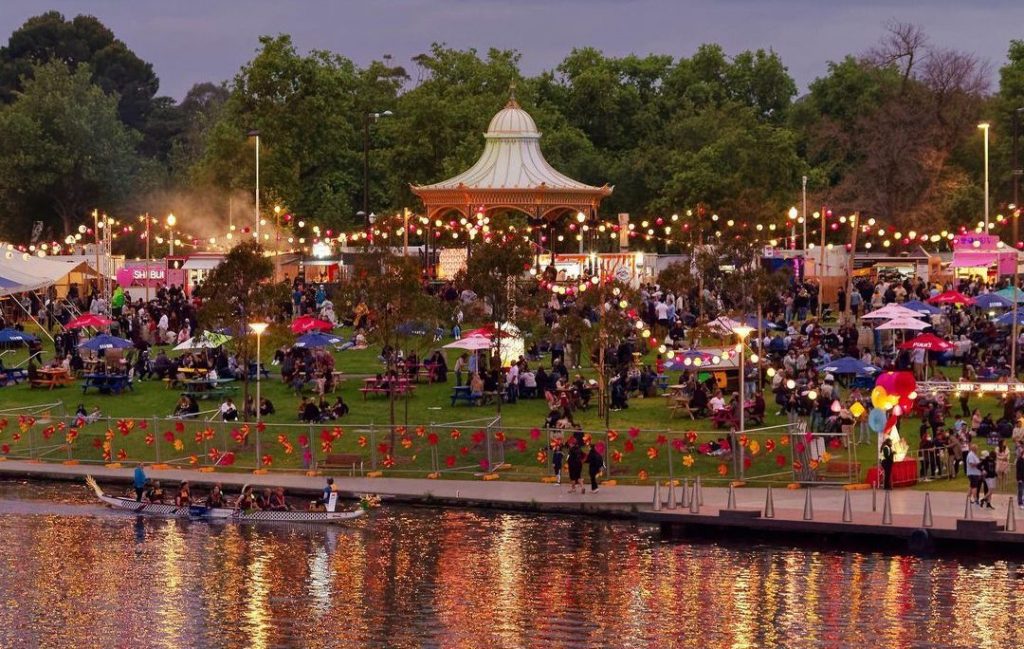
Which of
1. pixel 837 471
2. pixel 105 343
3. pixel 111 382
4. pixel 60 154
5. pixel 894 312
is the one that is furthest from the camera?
pixel 60 154

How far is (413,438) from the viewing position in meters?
53.2

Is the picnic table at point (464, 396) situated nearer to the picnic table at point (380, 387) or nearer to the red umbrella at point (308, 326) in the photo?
the picnic table at point (380, 387)

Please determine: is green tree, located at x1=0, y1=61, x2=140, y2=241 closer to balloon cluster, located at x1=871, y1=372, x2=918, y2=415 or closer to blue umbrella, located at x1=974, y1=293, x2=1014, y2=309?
blue umbrella, located at x1=974, y1=293, x2=1014, y2=309

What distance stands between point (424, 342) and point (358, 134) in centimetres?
6249

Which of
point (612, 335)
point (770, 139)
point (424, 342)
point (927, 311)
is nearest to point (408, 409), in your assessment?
point (424, 342)

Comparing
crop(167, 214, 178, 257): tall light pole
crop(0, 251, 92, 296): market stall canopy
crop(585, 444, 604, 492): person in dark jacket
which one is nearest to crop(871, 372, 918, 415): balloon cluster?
crop(585, 444, 604, 492): person in dark jacket

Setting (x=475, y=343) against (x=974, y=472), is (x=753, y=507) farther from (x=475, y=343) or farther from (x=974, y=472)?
(x=475, y=343)

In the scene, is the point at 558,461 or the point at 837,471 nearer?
the point at 837,471

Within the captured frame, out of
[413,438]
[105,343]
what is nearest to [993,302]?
[413,438]

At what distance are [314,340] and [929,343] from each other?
1901 centimetres

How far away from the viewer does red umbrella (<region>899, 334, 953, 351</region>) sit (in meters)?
57.0

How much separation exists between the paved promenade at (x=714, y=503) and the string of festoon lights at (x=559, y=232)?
13946 millimetres

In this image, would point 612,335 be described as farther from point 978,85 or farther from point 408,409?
point 978,85

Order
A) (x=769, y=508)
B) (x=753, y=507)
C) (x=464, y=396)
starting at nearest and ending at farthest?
1. (x=769, y=508)
2. (x=753, y=507)
3. (x=464, y=396)
